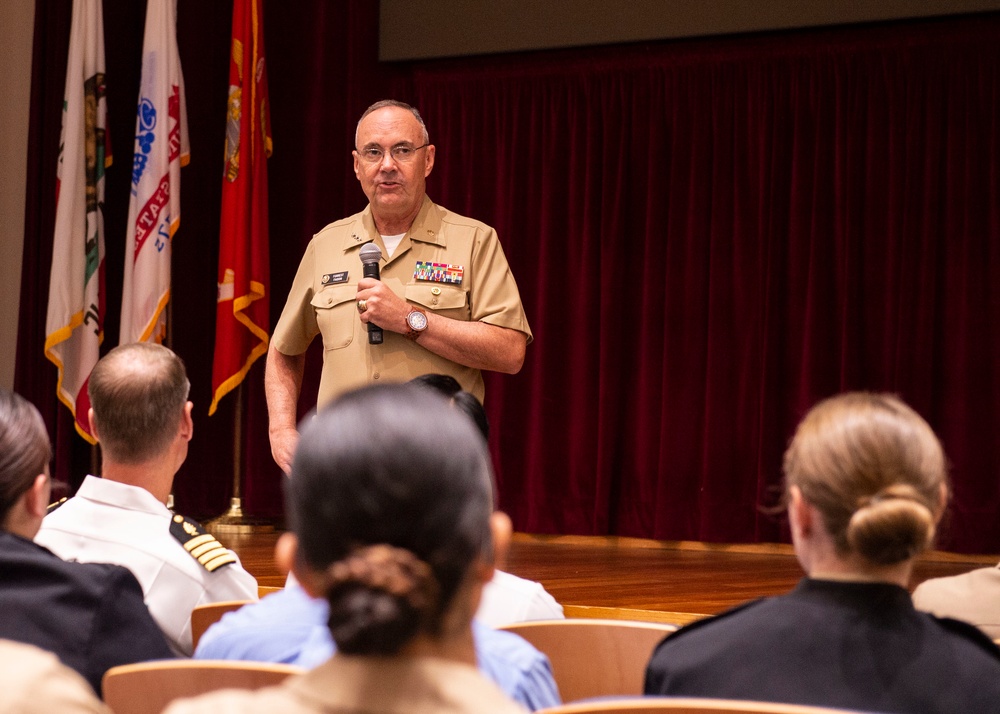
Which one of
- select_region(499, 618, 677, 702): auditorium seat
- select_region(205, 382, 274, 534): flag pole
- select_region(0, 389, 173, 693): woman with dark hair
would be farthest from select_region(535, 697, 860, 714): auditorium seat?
select_region(205, 382, 274, 534): flag pole

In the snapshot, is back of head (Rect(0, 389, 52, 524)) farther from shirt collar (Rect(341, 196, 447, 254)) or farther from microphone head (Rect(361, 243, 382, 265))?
shirt collar (Rect(341, 196, 447, 254))

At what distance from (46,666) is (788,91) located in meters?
5.20

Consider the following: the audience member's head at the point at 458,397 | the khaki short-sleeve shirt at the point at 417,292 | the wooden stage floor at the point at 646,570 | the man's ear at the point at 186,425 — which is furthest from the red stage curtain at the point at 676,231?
the man's ear at the point at 186,425

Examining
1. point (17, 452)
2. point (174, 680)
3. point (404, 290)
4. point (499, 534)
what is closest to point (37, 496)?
point (17, 452)

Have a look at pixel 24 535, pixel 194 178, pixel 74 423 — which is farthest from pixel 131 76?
pixel 24 535

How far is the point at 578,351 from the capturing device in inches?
237

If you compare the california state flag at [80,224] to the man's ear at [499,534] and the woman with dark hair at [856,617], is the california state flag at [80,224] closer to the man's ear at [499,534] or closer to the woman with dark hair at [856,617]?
the woman with dark hair at [856,617]

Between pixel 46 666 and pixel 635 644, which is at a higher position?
pixel 46 666

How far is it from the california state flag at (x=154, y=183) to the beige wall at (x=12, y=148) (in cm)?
70

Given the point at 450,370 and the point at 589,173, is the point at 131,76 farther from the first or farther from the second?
the point at 450,370

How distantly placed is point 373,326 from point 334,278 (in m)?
0.30

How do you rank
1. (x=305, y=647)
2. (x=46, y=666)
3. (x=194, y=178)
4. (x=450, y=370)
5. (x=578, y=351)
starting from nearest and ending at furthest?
1. (x=46, y=666)
2. (x=305, y=647)
3. (x=450, y=370)
4. (x=578, y=351)
5. (x=194, y=178)

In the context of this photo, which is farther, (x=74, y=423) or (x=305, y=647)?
(x=74, y=423)

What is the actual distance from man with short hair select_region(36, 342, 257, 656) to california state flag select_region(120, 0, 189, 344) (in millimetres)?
3929
